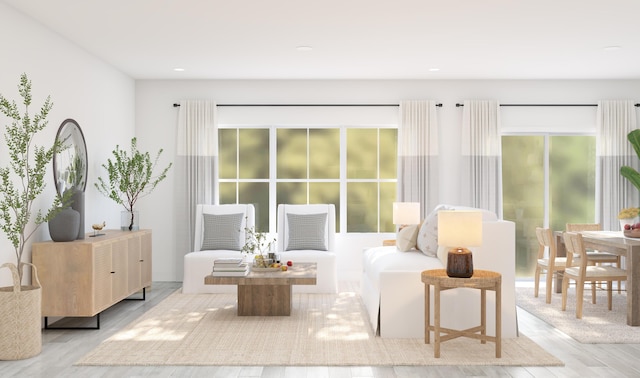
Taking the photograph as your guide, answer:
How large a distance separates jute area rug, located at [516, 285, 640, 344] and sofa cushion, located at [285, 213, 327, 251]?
7.79 ft


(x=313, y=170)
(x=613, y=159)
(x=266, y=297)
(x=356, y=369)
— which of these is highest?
(x=613, y=159)

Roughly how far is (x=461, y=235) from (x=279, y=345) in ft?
5.26

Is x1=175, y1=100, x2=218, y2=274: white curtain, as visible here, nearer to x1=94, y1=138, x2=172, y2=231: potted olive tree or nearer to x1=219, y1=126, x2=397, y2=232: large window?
x1=219, y1=126, x2=397, y2=232: large window

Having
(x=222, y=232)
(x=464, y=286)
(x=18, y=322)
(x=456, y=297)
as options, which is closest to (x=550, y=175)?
(x=456, y=297)

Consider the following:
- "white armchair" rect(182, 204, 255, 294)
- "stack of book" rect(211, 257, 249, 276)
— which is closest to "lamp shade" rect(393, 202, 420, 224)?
"white armchair" rect(182, 204, 255, 294)

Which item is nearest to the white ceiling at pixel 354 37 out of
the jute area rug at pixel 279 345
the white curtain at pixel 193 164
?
the white curtain at pixel 193 164

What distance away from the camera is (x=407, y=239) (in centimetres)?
629

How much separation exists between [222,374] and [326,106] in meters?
5.00

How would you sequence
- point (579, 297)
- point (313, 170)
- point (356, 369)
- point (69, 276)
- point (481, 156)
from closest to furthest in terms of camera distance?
point (356, 369), point (69, 276), point (579, 297), point (481, 156), point (313, 170)

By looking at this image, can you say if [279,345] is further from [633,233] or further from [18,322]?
[633,233]

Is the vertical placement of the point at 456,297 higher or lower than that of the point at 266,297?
higher

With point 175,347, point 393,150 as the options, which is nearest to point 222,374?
point 175,347

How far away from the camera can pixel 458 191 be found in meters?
8.56

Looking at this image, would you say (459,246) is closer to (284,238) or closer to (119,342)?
(119,342)
